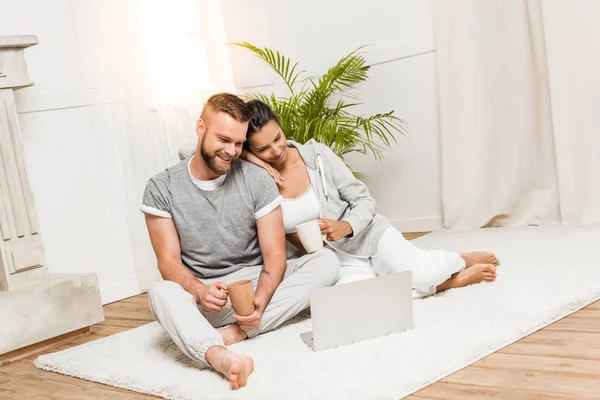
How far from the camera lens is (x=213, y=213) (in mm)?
2326

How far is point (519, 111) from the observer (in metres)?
3.58

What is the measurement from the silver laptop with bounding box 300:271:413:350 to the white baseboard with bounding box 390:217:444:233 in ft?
6.48

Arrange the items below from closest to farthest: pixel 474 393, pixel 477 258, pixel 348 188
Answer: pixel 474 393
pixel 348 188
pixel 477 258

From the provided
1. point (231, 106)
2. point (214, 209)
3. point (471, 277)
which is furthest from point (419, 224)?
point (231, 106)

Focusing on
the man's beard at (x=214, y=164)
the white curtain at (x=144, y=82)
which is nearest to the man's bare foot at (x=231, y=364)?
the man's beard at (x=214, y=164)

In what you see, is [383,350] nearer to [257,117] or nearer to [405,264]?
[405,264]

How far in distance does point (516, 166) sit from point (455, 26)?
0.77 metres

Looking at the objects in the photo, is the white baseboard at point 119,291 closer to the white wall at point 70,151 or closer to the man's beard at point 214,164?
the white wall at point 70,151

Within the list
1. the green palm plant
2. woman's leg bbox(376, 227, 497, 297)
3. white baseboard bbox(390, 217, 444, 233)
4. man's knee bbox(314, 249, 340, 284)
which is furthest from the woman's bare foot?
white baseboard bbox(390, 217, 444, 233)

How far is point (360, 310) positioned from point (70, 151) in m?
1.92

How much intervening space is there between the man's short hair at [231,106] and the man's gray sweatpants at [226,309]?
0.48 metres

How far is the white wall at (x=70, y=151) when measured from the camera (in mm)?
3279

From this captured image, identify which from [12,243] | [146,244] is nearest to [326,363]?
[12,243]

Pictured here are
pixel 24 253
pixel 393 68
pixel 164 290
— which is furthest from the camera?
pixel 393 68
